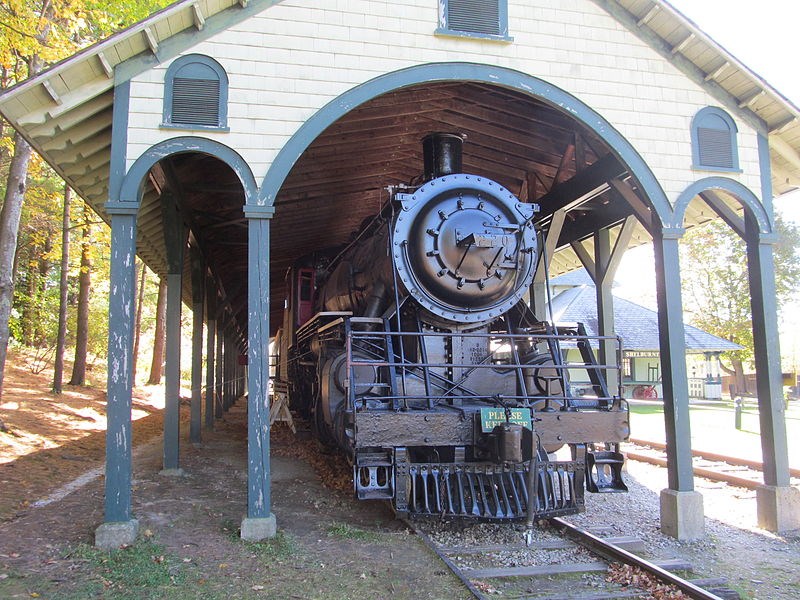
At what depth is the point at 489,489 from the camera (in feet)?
18.6

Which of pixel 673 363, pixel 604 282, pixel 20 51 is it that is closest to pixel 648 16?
pixel 673 363

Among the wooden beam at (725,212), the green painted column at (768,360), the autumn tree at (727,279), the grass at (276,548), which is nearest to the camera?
the grass at (276,548)

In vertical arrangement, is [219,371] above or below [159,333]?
below

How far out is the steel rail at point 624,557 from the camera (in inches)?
170

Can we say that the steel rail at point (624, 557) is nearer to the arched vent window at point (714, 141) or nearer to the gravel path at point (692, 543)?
the gravel path at point (692, 543)

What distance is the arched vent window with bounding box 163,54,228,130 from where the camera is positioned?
5.80m

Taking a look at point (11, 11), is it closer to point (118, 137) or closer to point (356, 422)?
point (118, 137)

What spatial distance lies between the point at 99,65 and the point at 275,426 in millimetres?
10940

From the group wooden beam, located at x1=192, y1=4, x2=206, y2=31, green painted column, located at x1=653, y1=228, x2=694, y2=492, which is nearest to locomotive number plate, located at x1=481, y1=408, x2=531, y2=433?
green painted column, located at x1=653, y1=228, x2=694, y2=492

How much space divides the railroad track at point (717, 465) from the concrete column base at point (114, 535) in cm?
697

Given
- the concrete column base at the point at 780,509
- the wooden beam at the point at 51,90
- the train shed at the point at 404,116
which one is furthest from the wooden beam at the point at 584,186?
the wooden beam at the point at 51,90

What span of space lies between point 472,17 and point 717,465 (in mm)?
7654

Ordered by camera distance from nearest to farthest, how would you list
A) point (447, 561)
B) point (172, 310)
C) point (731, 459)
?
point (447, 561) → point (172, 310) → point (731, 459)

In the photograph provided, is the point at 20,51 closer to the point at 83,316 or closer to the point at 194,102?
the point at 194,102
